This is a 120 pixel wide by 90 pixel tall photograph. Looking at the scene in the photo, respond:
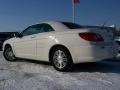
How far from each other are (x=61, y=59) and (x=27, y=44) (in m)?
1.66

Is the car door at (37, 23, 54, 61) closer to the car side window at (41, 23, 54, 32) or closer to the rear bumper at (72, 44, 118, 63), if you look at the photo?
the car side window at (41, 23, 54, 32)

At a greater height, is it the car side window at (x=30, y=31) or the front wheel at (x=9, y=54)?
the car side window at (x=30, y=31)

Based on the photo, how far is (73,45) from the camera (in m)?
6.19

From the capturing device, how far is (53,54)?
22.1ft

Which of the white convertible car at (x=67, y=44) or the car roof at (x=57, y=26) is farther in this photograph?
the car roof at (x=57, y=26)

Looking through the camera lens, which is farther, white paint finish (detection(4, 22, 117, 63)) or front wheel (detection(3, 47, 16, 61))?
front wheel (detection(3, 47, 16, 61))

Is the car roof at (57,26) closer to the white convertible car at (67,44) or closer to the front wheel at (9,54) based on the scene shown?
the white convertible car at (67,44)

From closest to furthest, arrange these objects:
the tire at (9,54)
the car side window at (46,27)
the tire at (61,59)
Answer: the tire at (61,59)
the car side window at (46,27)
the tire at (9,54)

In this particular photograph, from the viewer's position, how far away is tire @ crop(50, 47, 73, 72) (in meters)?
6.32

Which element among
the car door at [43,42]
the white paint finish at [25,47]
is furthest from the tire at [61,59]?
the white paint finish at [25,47]

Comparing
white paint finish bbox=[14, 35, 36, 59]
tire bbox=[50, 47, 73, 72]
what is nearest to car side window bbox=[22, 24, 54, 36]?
white paint finish bbox=[14, 35, 36, 59]

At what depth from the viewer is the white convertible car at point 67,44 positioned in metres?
6.07

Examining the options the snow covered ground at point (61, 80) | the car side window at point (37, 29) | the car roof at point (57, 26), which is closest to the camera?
the snow covered ground at point (61, 80)

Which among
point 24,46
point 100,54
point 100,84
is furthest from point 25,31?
point 100,84
